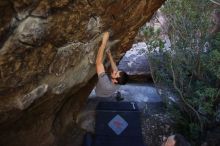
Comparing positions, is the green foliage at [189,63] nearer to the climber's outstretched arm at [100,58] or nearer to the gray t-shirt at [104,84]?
the climber's outstretched arm at [100,58]

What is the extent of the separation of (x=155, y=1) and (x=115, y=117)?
2466 millimetres

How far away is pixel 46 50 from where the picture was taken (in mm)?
3922

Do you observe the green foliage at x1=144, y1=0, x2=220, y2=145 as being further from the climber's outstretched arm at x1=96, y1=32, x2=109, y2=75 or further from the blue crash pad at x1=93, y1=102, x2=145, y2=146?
the climber's outstretched arm at x1=96, y1=32, x2=109, y2=75

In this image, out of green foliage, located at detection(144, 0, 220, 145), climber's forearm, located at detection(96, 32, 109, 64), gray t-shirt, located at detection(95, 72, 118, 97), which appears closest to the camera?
gray t-shirt, located at detection(95, 72, 118, 97)

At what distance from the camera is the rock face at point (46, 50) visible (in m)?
3.47

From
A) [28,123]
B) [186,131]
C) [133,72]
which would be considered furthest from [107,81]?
[133,72]

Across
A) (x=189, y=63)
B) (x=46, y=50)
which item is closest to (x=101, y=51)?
(x=46, y=50)

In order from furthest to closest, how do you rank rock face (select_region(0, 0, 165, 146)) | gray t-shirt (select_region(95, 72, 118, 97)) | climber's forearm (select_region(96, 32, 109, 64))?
1. climber's forearm (select_region(96, 32, 109, 64))
2. gray t-shirt (select_region(95, 72, 118, 97))
3. rock face (select_region(0, 0, 165, 146))

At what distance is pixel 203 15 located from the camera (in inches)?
252

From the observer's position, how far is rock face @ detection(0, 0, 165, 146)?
347 centimetres

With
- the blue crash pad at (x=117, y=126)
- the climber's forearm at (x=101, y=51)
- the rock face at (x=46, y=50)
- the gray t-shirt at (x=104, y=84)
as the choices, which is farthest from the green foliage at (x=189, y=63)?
the gray t-shirt at (x=104, y=84)

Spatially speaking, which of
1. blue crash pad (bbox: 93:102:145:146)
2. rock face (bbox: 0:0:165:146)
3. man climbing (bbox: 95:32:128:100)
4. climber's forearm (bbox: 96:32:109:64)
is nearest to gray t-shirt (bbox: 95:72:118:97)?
man climbing (bbox: 95:32:128:100)

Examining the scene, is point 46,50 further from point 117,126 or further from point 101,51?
point 117,126

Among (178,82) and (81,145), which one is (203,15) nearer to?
(178,82)
